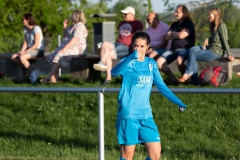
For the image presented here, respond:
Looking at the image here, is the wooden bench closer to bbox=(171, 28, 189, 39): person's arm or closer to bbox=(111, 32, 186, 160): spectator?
bbox=(171, 28, 189, 39): person's arm

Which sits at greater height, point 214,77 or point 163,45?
point 163,45

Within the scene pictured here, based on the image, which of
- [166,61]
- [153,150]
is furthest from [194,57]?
[153,150]

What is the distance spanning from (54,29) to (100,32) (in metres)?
11.7

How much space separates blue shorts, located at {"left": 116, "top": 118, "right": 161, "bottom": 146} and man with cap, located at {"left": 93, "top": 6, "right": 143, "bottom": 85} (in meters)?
5.78

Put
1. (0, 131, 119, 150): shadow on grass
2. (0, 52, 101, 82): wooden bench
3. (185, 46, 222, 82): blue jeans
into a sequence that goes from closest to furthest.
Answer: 1. (0, 131, 119, 150): shadow on grass
2. (185, 46, 222, 82): blue jeans
3. (0, 52, 101, 82): wooden bench

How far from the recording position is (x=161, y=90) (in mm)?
6375

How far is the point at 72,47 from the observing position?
507 inches

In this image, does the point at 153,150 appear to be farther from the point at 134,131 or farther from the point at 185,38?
the point at 185,38

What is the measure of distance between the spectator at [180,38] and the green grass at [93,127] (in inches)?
33.4

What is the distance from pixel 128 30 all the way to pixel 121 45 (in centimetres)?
30


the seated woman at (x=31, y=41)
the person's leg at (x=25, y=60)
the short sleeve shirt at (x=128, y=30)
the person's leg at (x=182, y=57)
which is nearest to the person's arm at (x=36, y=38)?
the seated woman at (x=31, y=41)

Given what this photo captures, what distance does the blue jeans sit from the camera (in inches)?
449

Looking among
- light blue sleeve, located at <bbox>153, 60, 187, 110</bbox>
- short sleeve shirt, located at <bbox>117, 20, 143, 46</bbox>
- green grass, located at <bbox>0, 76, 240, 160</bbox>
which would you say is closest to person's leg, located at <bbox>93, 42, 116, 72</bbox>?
short sleeve shirt, located at <bbox>117, 20, 143, 46</bbox>

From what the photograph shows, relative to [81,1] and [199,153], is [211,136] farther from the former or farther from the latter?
[81,1]
